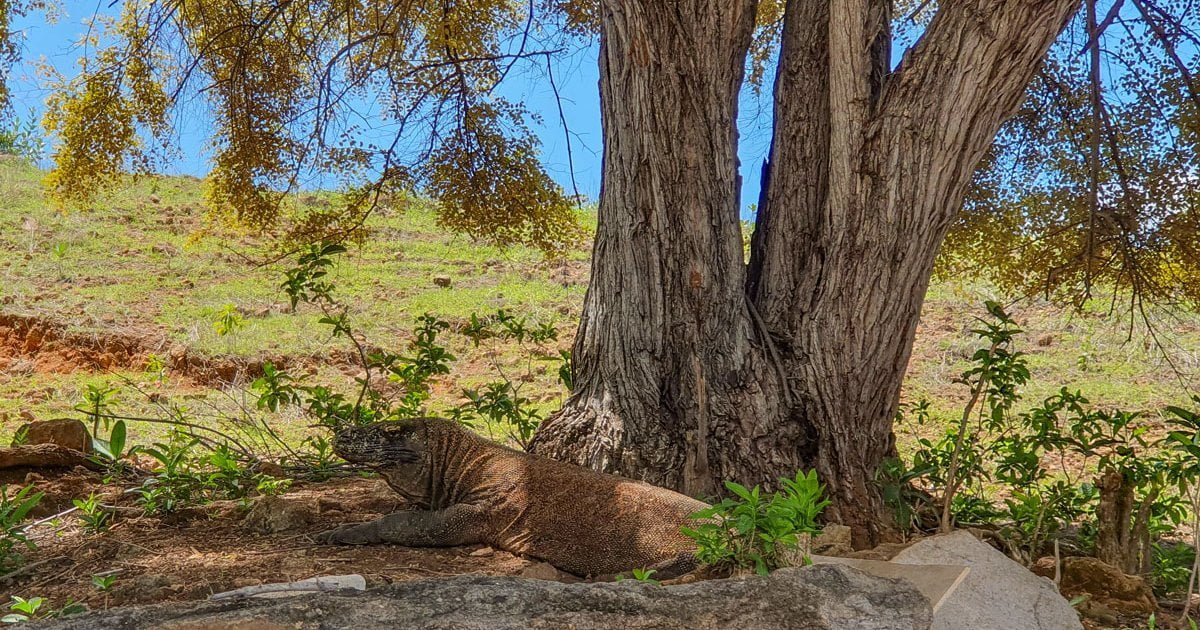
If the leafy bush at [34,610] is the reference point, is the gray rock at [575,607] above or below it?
above

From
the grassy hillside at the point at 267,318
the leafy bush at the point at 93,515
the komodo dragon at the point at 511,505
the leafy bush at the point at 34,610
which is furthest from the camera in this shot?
the grassy hillside at the point at 267,318

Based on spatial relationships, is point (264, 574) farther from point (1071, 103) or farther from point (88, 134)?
point (1071, 103)

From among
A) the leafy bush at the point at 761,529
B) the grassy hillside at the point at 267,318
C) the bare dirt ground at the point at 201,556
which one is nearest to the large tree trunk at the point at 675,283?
the bare dirt ground at the point at 201,556

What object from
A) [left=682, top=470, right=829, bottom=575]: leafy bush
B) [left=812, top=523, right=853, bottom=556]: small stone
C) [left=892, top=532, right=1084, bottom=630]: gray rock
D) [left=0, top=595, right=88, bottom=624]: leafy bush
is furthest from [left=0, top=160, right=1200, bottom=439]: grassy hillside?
[left=682, top=470, right=829, bottom=575]: leafy bush

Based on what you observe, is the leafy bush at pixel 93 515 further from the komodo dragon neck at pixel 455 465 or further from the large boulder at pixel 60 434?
the komodo dragon neck at pixel 455 465

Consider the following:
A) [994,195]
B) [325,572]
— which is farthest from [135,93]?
[994,195]

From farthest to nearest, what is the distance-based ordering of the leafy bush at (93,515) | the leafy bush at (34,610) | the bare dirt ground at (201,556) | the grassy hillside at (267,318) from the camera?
the grassy hillside at (267,318), the leafy bush at (93,515), the bare dirt ground at (201,556), the leafy bush at (34,610)

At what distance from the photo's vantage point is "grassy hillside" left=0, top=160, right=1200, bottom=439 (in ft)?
28.1

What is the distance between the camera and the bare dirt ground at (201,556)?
10.2ft

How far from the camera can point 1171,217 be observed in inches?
237

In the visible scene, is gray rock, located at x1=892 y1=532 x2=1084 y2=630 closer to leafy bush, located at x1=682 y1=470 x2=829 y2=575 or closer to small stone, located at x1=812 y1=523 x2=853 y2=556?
small stone, located at x1=812 y1=523 x2=853 y2=556

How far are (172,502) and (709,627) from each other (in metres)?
2.91

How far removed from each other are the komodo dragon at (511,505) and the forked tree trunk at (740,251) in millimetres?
369

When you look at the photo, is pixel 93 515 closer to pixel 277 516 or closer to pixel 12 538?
pixel 12 538
